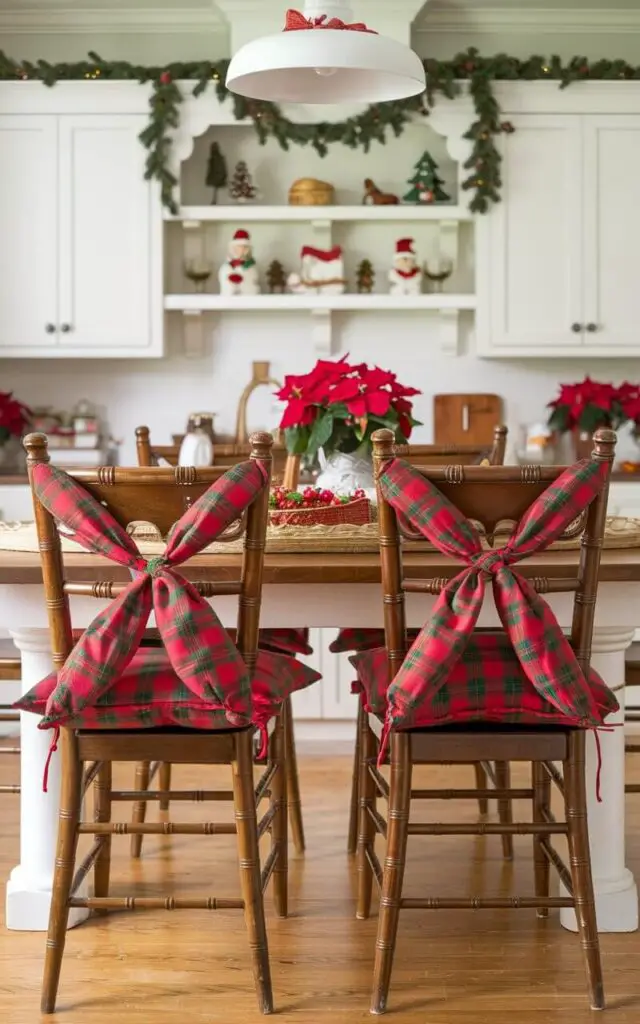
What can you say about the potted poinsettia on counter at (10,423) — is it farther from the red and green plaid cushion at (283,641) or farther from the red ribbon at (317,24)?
the red ribbon at (317,24)

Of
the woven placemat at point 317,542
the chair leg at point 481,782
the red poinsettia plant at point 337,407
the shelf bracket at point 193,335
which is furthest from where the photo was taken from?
the shelf bracket at point 193,335

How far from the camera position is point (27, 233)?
4547mm

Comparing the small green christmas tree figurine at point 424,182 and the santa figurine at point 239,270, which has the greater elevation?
the small green christmas tree figurine at point 424,182

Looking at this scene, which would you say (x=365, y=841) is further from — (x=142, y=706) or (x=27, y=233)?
(x=27, y=233)

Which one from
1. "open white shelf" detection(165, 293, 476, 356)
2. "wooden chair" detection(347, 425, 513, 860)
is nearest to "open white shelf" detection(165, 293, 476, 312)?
"open white shelf" detection(165, 293, 476, 356)

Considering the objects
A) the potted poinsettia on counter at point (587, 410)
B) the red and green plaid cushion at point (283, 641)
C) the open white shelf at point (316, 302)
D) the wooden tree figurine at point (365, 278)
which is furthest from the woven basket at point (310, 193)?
the red and green plaid cushion at point (283, 641)

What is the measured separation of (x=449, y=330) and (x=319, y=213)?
679 millimetres

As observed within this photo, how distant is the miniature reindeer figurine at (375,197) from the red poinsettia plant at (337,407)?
217cm

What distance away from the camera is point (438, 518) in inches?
77.0

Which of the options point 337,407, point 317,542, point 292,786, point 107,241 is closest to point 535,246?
point 107,241

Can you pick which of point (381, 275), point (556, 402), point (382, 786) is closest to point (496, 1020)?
point (382, 786)

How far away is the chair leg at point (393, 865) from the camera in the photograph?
2.10m

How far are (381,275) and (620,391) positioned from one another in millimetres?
1042

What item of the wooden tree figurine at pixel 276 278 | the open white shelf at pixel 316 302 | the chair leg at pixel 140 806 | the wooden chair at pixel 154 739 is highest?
the wooden tree figurine at pixel 276 278
